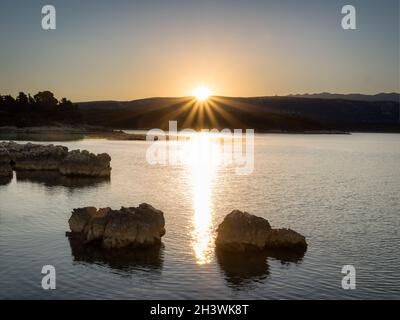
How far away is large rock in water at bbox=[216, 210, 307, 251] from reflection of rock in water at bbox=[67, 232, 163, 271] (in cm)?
411

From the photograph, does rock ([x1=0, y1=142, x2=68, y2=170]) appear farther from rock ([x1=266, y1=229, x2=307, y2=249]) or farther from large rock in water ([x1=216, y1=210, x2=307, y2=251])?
rock ([x1=266, y1=229, x2=307, y2=249])

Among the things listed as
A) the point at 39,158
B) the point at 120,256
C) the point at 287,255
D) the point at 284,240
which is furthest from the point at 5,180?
the point at 287,255

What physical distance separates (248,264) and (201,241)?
223 inches

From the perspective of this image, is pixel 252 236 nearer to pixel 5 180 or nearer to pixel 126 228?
pixel 126 228

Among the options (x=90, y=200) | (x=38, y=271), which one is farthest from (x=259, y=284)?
(x=90, y=200)

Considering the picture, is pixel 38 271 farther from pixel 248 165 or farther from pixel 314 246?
pixel 248 165

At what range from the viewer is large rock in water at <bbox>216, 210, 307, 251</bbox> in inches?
1203

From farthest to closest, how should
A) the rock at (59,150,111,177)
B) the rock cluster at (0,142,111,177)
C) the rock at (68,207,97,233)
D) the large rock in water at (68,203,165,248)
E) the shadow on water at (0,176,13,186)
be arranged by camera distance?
the rock cluster at (0,142,111,177) < the rock at (59,150,111,177) < the shadow on water at (0,176,13,186) < the rock at (68,207,97,233) < the large rock in water at (68,203,165,248)

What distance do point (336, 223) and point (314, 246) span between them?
8.00m

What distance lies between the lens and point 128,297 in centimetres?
2312

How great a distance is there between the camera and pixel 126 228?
3061 centimetres

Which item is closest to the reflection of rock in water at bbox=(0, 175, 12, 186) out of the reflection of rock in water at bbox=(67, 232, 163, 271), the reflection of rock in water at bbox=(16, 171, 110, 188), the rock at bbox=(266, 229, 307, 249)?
the reflection of rock in water at bbox=(16, 171, 110, 188)

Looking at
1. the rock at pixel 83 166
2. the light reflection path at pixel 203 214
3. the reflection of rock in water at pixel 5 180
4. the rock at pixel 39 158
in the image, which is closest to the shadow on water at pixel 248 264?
the light reflection path at pixel 203 214

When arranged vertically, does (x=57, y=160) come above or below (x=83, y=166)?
above
